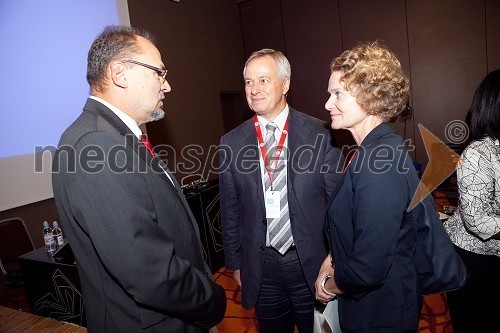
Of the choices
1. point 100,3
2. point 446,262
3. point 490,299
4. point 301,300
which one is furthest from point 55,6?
point 490,299

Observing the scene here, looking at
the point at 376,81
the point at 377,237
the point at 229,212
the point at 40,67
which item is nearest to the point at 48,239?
the point at 229,212

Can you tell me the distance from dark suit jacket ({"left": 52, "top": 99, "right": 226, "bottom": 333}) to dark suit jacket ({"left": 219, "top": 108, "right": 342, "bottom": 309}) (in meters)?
0.60

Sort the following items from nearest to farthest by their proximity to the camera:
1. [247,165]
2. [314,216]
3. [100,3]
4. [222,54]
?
1. [314,216]
2. [247,165]
3. [100,3]
4. [222,54]

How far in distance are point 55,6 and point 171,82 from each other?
2225mm

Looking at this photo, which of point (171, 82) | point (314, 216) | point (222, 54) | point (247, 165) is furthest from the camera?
point (222, 54)

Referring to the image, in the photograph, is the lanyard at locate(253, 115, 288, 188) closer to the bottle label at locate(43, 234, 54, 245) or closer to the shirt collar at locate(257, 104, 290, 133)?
the shirt collar at locate(257, 104, 290, 133)

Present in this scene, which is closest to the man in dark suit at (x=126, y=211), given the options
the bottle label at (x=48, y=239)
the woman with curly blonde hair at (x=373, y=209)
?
the woman with curly blonde hair at (x=373, y=209)

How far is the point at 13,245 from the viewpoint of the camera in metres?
3.37

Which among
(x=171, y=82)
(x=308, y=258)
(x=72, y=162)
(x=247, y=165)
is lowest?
(x=308, y=258)

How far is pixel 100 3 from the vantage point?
392cm

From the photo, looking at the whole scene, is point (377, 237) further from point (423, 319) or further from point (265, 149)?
point (423, 319)

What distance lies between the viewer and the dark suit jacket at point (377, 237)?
3.61 ft

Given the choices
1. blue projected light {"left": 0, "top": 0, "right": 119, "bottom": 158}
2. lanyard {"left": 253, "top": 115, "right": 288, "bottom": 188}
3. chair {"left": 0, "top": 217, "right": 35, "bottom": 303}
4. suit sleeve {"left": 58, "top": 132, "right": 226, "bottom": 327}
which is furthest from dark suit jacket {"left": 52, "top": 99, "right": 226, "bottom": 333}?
chair {"left": 0, "top": 217, "right": 35, "bottom": 303}

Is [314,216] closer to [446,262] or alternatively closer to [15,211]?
[446,262]
